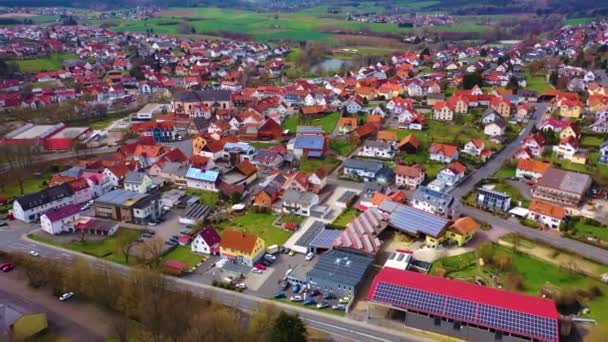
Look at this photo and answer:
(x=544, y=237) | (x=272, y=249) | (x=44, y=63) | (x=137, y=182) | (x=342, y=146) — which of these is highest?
(x=44, y=63)

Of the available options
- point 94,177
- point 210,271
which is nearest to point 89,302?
point 210,271

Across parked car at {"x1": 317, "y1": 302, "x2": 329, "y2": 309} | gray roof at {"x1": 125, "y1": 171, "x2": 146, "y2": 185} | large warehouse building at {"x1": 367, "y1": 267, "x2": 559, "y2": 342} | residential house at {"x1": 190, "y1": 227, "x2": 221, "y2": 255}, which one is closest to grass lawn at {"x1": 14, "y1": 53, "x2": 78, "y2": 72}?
gray roof at {"x1": 125, "y1": 171, "x2": 146, "y2": 185}

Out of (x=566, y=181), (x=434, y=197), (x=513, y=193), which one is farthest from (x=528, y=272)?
(x=566, y=181)

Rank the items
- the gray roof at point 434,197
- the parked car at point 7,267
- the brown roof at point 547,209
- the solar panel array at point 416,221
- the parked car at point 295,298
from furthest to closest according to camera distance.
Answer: the gray roof at point 434,197 < the brown roof at point 547,209 < the solar panel array at point 416,221 < the parked car at point 7,267 < the parked car at point 295,298

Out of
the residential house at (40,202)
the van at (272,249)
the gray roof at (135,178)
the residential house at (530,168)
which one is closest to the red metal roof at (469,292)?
the van at (272,249)

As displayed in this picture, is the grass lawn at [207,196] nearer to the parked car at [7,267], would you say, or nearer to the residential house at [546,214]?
the parked car at [7,267]

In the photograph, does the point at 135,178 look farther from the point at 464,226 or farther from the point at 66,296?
the point at 464,226

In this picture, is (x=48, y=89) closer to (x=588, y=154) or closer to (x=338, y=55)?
(x=338, y=55)
